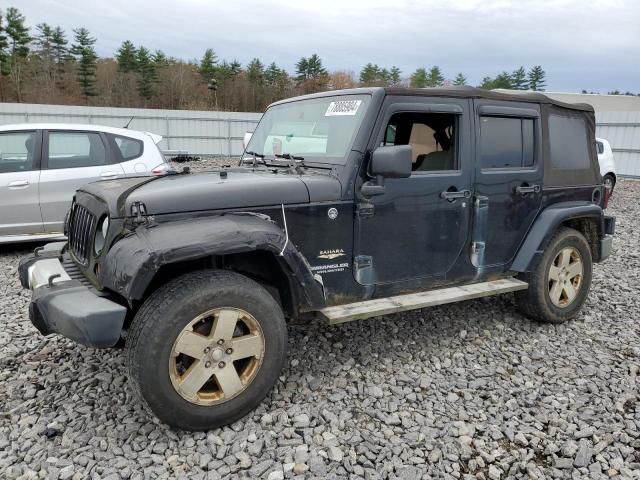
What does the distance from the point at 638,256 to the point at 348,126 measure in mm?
5748

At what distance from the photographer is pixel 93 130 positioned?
6.45 metres

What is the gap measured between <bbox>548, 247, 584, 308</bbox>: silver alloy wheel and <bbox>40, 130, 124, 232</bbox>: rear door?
499 centimetres

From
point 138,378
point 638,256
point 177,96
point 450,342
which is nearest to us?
point 138,378

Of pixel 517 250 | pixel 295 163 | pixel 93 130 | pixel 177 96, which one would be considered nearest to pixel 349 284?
pixel 295 163

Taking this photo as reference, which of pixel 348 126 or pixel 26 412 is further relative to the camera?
pixel 348 126

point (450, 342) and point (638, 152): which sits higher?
point (638, 152)

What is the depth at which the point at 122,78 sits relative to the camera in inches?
1868

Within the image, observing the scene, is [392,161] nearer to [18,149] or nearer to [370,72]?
[18,149]

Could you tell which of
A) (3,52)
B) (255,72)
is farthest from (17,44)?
(255,72)

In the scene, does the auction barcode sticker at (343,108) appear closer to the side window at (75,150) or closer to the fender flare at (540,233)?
the fender flare at (540,233)

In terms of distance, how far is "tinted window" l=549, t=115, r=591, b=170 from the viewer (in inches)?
166

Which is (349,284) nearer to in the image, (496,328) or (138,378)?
(138,378)

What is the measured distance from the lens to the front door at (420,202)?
3248 millimetres

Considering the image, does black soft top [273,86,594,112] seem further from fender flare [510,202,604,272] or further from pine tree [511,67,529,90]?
pine tree [511,67,529,90]
